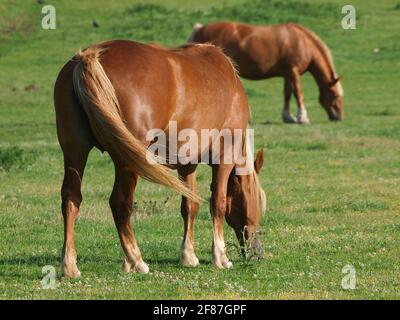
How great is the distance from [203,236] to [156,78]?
275cm

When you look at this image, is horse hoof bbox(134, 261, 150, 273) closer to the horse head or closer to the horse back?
the horse back

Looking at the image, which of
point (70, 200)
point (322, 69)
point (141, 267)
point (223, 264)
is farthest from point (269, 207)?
point (322, 69)

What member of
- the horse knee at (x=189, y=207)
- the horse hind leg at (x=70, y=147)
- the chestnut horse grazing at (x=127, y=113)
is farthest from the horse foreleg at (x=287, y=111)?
the horse hind leg at (x=70, y=147)

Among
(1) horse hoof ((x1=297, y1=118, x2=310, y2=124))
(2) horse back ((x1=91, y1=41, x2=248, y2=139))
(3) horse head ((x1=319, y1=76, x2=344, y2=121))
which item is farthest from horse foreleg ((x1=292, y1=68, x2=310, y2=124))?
(2) horse back ((x1=91, y1=41, x2=248, y2=139))

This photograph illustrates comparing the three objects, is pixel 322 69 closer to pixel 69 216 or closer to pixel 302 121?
pixel 302 121

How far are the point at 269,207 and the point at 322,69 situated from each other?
11.6 metres

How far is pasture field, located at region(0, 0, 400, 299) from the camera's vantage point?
26.9 feet

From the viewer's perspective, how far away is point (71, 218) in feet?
27.4

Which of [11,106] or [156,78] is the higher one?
[156,78]

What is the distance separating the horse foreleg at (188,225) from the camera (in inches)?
366

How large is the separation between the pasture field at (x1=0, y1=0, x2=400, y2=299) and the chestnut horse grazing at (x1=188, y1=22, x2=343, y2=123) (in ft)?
2.93

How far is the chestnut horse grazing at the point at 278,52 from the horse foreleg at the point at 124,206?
1502cm

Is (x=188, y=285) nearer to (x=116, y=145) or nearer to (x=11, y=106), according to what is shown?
(x=116, y=145)

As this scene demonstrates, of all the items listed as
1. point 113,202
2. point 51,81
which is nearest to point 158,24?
point 51,81
